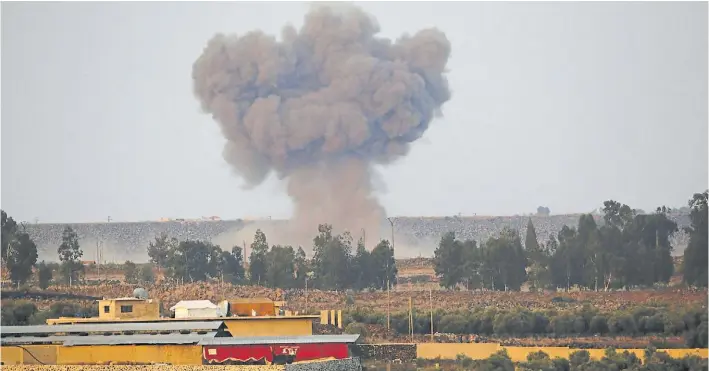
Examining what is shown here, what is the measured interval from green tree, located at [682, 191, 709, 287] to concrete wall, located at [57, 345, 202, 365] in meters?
31.5

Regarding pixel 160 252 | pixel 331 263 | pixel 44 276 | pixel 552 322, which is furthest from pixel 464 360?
pixel 160 252

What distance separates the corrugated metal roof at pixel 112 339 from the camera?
40731 millimetres

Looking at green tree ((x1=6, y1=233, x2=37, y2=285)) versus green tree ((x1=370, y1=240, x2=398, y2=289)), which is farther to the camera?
green tree ((x1=370, y1=240, x2=398, y2=289))

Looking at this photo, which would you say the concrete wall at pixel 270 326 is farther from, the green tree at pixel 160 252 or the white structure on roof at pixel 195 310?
the green tree at pixel 160 252

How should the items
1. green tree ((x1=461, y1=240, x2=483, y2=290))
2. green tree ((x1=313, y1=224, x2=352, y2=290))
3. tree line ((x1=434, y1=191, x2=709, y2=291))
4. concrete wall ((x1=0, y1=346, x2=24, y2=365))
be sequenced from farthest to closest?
green tree ((x1=313, y1=224, x2=352, y2=290)) → green tree ((x1=461, y1=240, x2=483, y2=290)) → tree line ((x1=434, y1=191, x2=709, y2=291)) → concrete wall ((x1=0, y1=346, x2=24, y2=365))

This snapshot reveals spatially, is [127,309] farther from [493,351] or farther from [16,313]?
[493,351]

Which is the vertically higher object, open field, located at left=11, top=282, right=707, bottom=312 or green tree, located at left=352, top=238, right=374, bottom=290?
green tree, located at left=352, top=238, right=374, bottom=290

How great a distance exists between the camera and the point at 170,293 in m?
68.1

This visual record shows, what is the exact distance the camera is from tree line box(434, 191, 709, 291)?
70688 millimetres

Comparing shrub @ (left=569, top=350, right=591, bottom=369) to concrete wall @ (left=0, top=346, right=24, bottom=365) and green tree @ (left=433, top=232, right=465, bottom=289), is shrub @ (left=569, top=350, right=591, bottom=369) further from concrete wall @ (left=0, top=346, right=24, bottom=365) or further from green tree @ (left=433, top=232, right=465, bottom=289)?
green tree @ (left=433, top=232, right=465, bottom=289)

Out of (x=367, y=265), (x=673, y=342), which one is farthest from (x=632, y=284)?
(x=673, y=342)

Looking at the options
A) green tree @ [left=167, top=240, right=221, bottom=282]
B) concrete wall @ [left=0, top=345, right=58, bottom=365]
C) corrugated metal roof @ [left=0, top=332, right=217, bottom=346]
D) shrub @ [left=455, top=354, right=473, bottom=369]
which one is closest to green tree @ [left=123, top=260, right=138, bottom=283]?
green tree @ [left=167, top=240, right=221, bottom=282]

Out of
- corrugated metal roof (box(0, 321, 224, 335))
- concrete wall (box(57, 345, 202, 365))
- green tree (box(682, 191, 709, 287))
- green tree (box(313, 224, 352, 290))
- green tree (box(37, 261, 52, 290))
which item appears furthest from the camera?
green tree (box(313, 224, 352, 290))

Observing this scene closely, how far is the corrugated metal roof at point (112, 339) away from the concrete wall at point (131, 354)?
16 cm
